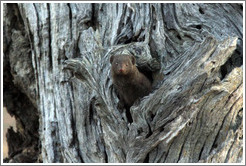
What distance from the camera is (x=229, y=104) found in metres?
4.60

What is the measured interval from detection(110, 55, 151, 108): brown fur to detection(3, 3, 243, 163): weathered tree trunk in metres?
0.12

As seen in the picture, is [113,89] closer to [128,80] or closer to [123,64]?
[128,80]

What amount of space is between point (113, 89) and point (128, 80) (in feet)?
0.91

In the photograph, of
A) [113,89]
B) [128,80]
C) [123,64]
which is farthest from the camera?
[113,89]

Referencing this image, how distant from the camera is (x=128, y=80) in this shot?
4906 millimetres

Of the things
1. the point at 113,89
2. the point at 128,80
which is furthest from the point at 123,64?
the point at 113,89

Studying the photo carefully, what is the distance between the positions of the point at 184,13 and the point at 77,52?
4.52 feet

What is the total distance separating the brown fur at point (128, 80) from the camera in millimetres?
4777

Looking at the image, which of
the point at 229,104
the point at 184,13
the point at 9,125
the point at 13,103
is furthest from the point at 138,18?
the point at 9,125

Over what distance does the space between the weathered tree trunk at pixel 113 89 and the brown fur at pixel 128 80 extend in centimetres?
12

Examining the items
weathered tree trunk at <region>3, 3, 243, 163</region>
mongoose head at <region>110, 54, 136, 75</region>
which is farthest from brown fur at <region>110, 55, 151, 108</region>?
weathered tree trunk at <region>3, 3, 243, 163</region>

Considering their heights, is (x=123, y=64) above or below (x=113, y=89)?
above

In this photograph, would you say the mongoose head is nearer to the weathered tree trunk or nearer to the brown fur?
the brown fur

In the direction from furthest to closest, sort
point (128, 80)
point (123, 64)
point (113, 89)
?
point (113, 89), point (128, 80), point (123, 64)
